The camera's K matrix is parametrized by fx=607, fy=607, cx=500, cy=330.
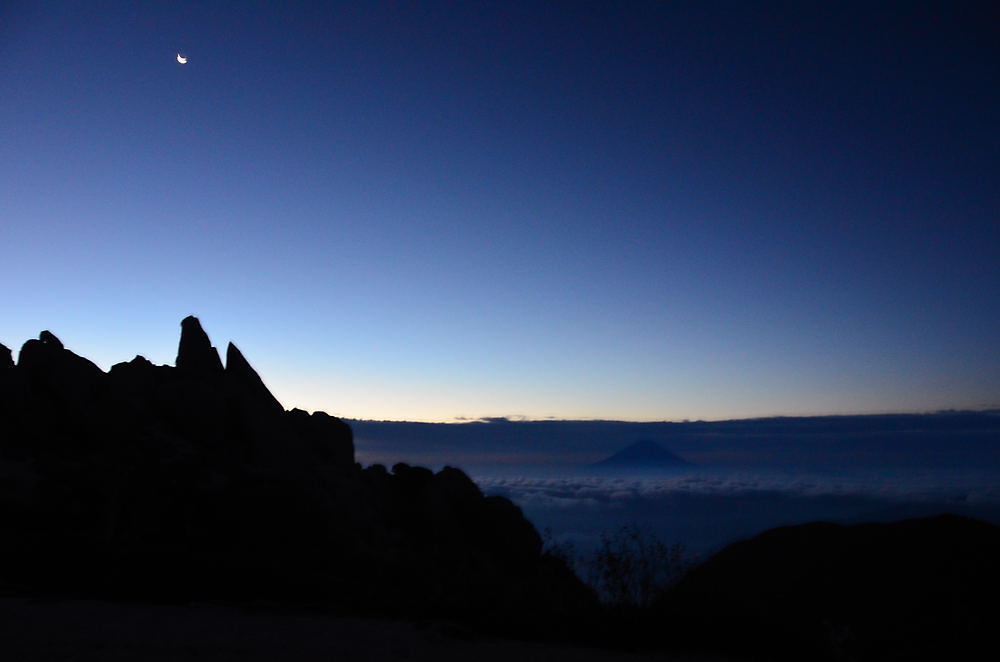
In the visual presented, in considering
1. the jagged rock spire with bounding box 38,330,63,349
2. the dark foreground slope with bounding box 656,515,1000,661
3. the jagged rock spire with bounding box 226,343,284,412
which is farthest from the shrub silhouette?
the jagged rock spire with bounding box 38,330,63,349

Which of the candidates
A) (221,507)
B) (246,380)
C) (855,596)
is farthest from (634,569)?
(246,380)

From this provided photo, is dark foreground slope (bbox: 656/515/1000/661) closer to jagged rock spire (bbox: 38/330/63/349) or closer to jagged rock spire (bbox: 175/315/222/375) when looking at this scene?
jagged rock spire (bbox: 175/315/222/375)

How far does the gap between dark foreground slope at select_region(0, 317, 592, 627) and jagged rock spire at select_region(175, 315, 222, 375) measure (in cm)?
8

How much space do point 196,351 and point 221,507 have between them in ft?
52.7

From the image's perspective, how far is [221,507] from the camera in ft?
60.4

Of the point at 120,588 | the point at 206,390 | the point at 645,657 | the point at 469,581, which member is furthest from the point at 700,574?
the point at 206,390

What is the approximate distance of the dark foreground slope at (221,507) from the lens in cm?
1227

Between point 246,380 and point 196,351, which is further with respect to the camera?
point 196,351

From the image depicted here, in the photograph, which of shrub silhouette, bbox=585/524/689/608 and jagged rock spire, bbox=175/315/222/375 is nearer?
shrub silhouette, bbox=585/524/689/608

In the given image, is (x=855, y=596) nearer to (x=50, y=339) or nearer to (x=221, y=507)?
(x=221, y=507)

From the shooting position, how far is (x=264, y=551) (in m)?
17.2

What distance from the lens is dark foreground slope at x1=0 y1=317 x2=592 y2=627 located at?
12.3m

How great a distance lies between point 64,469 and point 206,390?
24.8ft

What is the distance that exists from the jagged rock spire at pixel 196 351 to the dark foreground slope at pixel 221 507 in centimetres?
8
